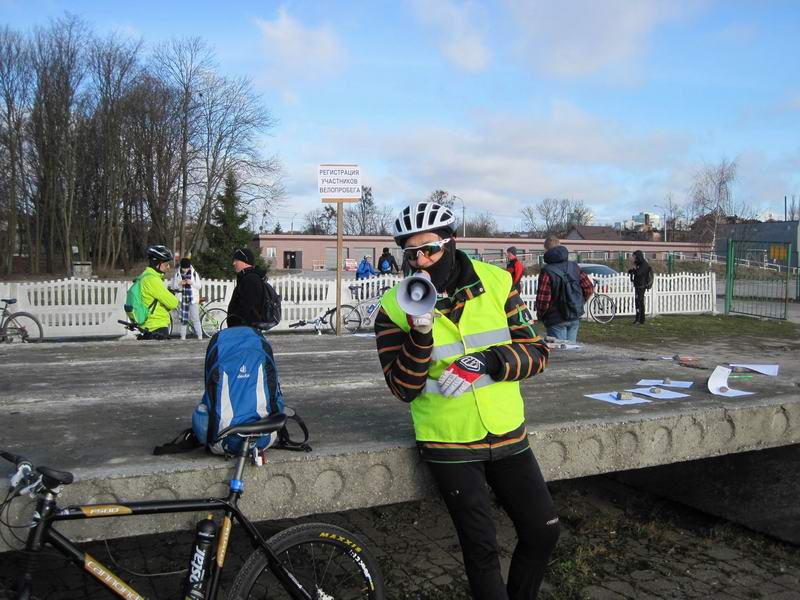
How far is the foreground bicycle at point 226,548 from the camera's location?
238 centimetres

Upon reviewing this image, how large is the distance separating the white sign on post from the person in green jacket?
303cm

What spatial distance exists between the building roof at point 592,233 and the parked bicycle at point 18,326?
80145mm

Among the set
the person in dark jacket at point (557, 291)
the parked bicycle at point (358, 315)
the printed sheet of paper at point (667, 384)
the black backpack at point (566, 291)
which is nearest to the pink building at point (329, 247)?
the parked bicycle at point (358, 315)

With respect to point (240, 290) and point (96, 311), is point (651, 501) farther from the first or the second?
point (96, 311)

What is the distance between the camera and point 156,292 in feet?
29.7

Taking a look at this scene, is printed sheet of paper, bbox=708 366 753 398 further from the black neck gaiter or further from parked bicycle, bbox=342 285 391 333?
parked bicycle, bbox=342 285 391 333

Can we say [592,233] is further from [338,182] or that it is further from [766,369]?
[766,369]

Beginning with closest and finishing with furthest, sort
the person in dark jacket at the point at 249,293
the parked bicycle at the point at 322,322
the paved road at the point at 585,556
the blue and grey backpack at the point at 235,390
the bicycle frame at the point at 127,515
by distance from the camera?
the bicycle frame at the point at 127,515 → the blue and grey backpack at the point at 235,390 → the paved road at the point at 585,556 → the person in dark jacket at the point at 249,293 → the parked bicycle at the point at 322,322

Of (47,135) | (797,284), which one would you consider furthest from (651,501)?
(47,135)

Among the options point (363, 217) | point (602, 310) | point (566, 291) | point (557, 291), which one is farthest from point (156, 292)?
point (363, 217)

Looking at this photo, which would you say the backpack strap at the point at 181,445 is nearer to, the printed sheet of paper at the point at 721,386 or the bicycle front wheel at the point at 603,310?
the printed sheet of paper at the point at 721,386

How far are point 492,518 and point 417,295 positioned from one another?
3.30 feet

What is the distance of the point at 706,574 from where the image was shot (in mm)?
4332

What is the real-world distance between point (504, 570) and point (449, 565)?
14.1 inches
